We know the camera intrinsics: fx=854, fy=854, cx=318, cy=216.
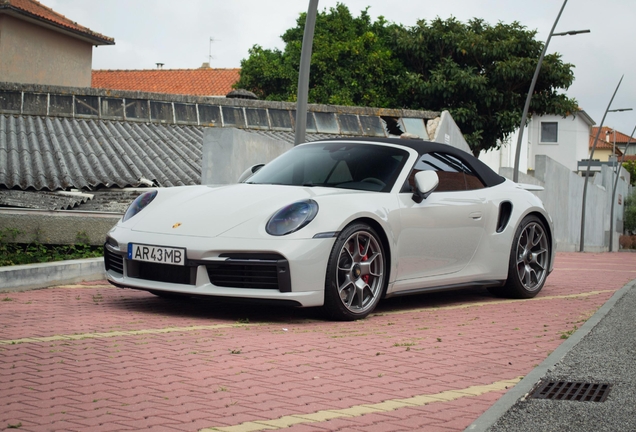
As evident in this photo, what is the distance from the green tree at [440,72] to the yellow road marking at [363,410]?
1417 inches

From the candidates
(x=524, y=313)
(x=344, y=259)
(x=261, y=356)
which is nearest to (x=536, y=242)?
(x=524, y=313)

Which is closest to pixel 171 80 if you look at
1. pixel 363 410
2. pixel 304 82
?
pixel 304 82

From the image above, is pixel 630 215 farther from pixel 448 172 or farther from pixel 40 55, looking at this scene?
pixel 448 172

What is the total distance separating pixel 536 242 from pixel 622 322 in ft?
6.05

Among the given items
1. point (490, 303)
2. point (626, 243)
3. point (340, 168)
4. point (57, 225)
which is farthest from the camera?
point (626, 243)

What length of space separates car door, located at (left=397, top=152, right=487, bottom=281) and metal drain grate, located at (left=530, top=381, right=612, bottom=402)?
245cm

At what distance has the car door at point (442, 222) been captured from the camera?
21.6 ft

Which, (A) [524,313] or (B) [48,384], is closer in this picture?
(B) [48,384]

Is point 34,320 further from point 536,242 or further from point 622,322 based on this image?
point 536,242

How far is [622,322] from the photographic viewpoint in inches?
248

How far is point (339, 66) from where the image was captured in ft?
139

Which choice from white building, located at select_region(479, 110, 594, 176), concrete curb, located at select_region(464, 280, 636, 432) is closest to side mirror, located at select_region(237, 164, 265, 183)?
concrete curb, located at select_region(464, 280, 636, 432)

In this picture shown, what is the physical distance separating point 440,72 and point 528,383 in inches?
1469

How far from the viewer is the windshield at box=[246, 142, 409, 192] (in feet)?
21.9
